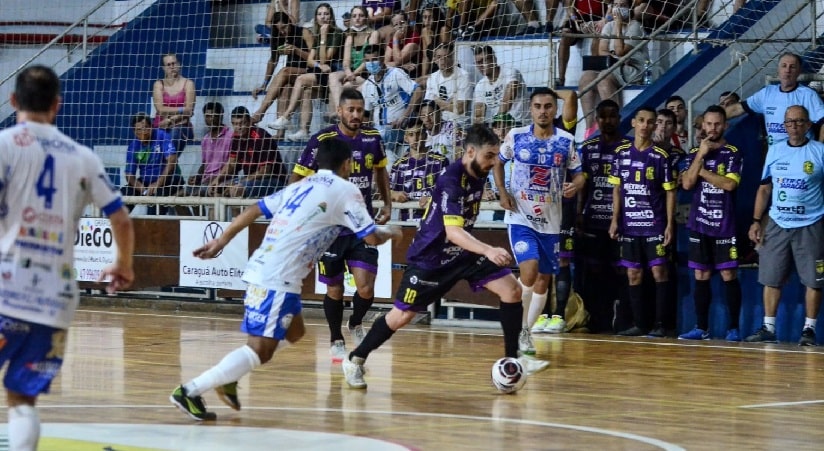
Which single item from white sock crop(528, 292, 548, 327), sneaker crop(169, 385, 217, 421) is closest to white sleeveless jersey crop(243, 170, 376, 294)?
sneaker crop(169, 385, 217, 421)

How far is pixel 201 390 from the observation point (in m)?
7.66

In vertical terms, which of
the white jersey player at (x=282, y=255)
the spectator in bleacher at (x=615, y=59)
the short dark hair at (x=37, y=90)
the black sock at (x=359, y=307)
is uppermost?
the spectator in bleacher at (x=615, y=59)

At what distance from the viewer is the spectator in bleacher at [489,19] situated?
670 inches

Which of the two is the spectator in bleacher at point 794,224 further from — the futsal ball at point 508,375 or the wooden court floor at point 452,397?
the futsal ball at point 508,375

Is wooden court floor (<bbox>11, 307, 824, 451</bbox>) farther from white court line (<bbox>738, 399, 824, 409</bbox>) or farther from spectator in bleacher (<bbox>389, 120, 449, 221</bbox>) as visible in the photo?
spectator in bleacher (<bbox>389, 120, 449, 221</bbox>)

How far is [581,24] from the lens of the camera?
16703mm

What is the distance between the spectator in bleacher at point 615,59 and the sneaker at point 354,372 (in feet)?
22.7

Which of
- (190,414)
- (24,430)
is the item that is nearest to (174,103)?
(190,414)

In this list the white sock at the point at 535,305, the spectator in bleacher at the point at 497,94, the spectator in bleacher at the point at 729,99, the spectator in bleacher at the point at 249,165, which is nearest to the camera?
the white sock at the point at 535,305

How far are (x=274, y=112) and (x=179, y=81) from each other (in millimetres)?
1583

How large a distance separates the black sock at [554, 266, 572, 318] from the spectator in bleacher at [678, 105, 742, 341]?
52.3 inches

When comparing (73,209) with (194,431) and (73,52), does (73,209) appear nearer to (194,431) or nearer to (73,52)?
(194,431)

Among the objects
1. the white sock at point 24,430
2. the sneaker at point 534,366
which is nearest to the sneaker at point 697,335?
the sneaker at point 534,366

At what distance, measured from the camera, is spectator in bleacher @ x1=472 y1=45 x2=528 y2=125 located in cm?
1564
